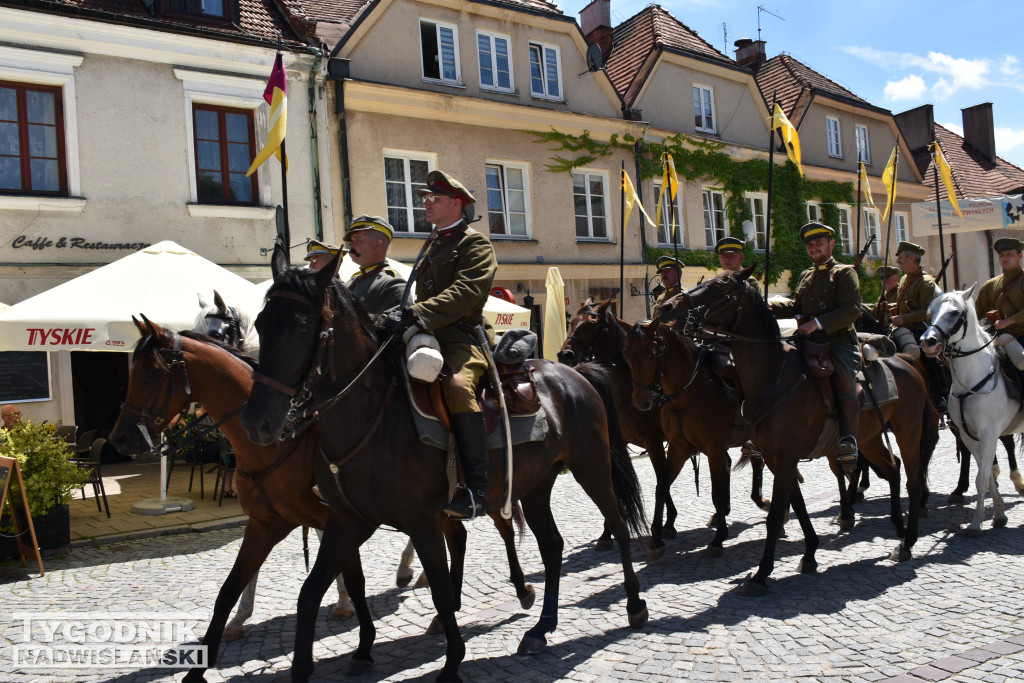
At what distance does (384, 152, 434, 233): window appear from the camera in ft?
50.0

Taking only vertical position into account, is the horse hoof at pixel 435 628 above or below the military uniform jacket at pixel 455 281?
below

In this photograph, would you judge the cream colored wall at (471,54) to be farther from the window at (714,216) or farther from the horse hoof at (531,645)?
the horse hoof at (531,645)

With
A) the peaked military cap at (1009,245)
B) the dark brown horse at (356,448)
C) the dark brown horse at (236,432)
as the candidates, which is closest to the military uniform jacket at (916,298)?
the peaked military cap at (1009,245)

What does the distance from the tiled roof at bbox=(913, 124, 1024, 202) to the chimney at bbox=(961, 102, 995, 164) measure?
21 cm

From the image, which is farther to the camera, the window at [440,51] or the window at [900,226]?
the window at [900,226]

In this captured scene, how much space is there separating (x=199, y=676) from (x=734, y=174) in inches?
771

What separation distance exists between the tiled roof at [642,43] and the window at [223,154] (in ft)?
31.9

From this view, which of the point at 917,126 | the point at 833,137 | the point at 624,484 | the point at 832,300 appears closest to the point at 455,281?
the point at 624,484

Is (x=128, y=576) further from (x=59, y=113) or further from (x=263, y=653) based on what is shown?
(x=59, y=113)

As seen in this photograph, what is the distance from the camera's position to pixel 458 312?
13.5ft

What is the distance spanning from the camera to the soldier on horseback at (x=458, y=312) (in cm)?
409

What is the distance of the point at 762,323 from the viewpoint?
627 centimetres

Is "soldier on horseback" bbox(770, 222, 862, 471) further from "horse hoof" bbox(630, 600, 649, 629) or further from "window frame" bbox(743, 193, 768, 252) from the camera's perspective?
"window frame" bbox(743, 193, 768, 252)

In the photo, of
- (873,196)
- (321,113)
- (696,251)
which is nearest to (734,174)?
(696,251)
